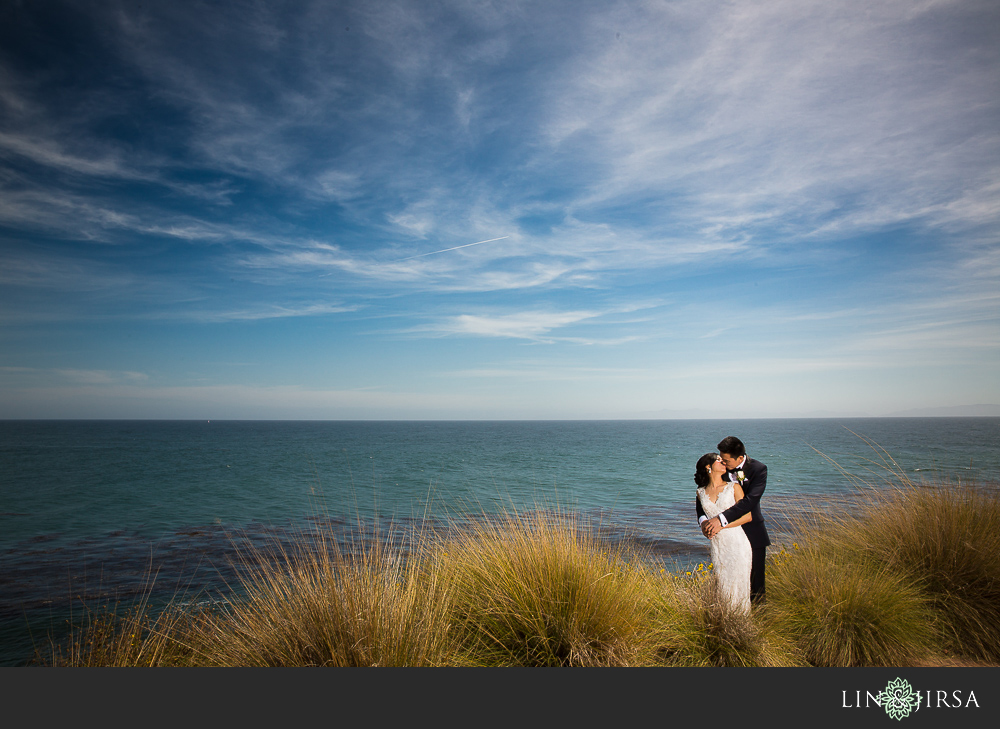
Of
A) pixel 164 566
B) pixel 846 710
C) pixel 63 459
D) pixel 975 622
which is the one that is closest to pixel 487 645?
pixel 846 710

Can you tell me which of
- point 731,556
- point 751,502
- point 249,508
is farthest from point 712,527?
point 249,508

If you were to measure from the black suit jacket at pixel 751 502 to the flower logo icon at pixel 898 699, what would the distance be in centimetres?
159

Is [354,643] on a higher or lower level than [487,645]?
higher

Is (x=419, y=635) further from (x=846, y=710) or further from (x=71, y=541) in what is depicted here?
(x=71, y=541)

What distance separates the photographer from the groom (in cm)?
469

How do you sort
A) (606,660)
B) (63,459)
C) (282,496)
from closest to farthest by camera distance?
(606,660) < (282,496) < (63,459)

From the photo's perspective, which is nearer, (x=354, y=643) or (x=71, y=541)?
(x=354, y=643)

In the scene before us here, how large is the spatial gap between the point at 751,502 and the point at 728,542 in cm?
42

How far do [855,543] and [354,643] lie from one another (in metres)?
6.02

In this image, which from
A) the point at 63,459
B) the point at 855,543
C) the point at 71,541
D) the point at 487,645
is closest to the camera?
the point at 487,645

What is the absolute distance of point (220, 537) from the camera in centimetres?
1912

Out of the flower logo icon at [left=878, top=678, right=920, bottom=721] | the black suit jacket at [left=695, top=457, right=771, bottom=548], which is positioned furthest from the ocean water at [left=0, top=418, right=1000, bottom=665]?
the flower logo icon at [left=878, top=678, right=920, bottom=721]

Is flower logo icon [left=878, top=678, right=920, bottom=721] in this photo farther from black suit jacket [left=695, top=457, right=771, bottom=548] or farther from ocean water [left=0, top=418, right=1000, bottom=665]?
ocean water [left=0, top=418, right=1000, bottom=665]

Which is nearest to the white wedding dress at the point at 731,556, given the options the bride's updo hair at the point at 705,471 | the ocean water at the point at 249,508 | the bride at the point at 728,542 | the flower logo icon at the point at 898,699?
the bride at the point at 728,542
